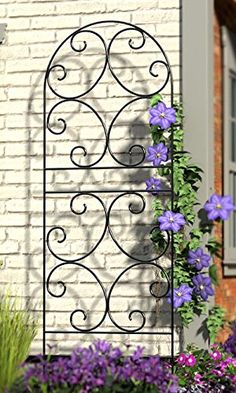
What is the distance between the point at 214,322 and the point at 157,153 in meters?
1.18

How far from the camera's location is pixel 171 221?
22.7 ft

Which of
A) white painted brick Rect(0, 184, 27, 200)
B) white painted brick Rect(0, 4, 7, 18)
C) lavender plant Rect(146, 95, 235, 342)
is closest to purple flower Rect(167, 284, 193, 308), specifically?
lavender plant Rect(146, 95, 235, 342)

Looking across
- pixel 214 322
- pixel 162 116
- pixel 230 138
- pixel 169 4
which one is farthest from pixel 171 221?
pixel 230 138

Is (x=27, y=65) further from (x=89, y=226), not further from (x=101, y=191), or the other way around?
(x=89, y=226)

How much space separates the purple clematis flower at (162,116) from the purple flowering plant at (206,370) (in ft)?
4.69

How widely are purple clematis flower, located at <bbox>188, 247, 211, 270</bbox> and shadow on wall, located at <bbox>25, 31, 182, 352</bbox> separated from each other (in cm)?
22

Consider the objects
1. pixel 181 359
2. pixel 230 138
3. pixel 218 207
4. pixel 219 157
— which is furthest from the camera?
pixel 230 138

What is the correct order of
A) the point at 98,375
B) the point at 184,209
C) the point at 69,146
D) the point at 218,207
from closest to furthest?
the point at 98,375 < the point at 218,207 < the point at 184,209 < the point at 69,146

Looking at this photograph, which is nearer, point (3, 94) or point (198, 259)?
point (198, 259)

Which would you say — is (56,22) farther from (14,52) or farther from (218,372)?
(218,372)

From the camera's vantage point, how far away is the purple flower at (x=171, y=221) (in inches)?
271

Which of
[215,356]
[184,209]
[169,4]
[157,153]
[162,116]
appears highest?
[169,4]

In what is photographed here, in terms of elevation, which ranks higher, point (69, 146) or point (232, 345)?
point (69, 146)

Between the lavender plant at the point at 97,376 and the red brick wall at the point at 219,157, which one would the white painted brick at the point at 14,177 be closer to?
the red brick wall at the point at 219,157
